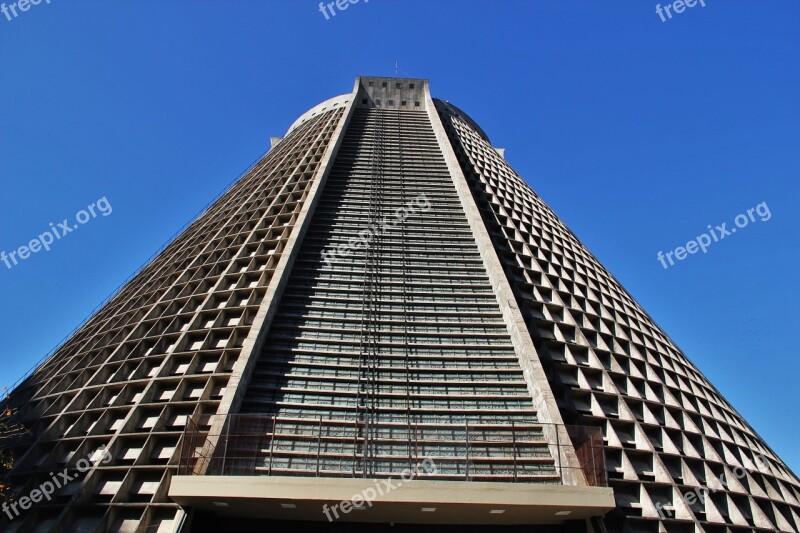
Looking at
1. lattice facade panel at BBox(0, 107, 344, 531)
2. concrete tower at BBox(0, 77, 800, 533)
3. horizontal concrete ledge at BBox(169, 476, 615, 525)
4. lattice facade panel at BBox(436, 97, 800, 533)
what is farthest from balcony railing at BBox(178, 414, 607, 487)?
lattice facade panel at BBox(436, 97, 800, 533)

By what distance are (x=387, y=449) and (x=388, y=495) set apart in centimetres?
221

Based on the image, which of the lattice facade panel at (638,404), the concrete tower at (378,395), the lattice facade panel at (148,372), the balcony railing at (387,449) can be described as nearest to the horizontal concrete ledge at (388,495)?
the concrete tower at (378,395)

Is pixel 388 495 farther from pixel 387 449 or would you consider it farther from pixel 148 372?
pixel 148 372

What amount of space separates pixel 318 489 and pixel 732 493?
1082 cm

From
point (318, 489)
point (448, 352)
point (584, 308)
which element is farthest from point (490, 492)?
point (584, 308)

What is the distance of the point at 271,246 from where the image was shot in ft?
65.3

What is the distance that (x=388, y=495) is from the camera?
1011cm

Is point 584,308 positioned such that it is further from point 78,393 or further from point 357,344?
point 78,393

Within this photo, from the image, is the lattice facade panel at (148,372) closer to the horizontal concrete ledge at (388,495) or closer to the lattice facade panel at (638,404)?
the horizontal concrete ledge at (388,495)

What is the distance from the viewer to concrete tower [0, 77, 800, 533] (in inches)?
439

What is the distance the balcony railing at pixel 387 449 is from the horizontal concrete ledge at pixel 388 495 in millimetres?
538

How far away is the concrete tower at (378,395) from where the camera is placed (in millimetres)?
11156

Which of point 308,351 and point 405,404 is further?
point 308,351

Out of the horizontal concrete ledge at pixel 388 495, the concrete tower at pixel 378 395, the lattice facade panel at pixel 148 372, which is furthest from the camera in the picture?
the lattice facade panel at pixel 148 372
